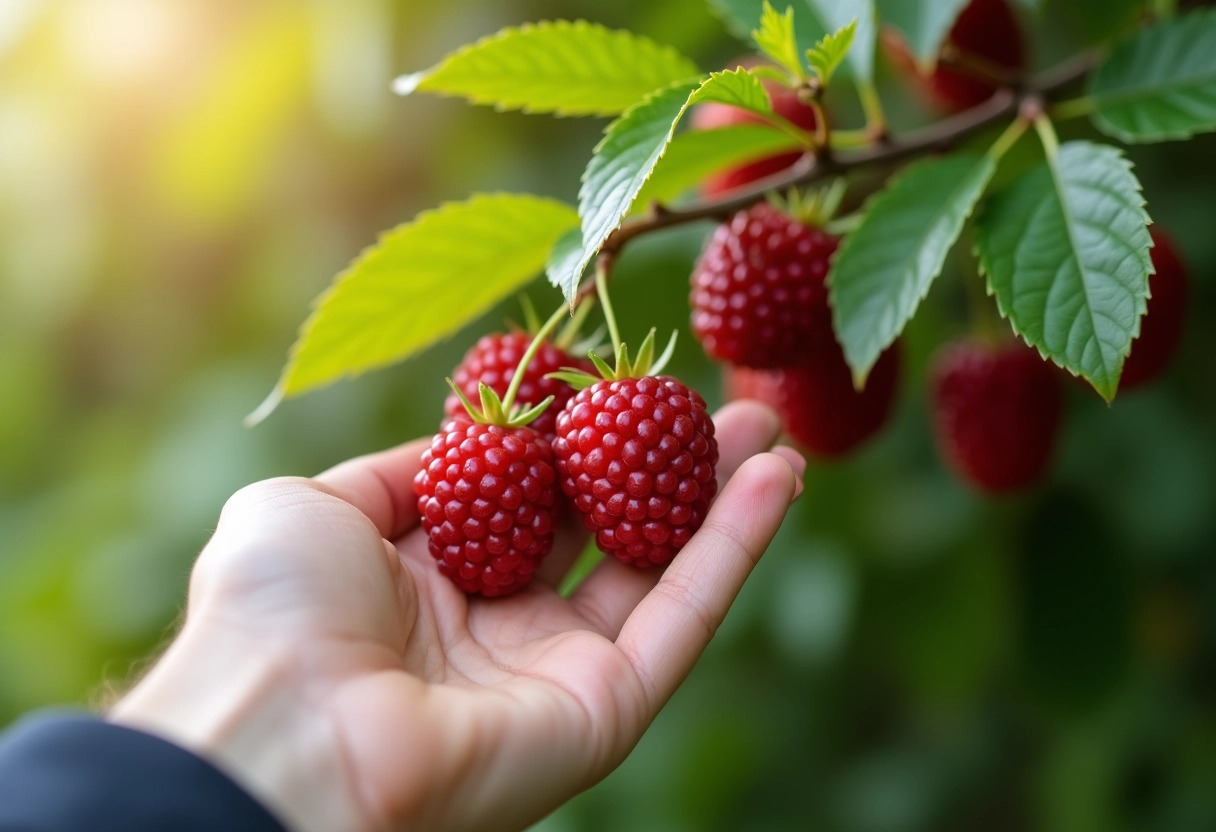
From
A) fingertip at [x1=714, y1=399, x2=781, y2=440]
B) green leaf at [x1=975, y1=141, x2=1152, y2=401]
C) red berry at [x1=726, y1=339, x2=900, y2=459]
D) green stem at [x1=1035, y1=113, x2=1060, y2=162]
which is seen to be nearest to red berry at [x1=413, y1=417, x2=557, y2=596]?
fingertip at [x1=714, y1=399, x2=781, y2=440]

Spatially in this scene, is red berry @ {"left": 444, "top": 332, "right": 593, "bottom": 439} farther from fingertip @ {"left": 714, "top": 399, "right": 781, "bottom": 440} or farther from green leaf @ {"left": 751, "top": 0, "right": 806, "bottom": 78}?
green leaf @ {"left": 751, "top": 0, "right": 806, "bottom": 78}

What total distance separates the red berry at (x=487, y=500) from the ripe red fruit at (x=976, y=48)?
2.41 feet

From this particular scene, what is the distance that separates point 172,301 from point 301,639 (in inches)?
82.2

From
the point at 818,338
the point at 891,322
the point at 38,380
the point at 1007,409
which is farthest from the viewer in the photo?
the point at 38,380

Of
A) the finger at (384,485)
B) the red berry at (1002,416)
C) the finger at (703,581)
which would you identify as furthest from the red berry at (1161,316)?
the finger at (384,485)

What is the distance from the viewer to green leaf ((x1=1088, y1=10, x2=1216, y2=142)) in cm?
99

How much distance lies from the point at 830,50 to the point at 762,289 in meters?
0.27

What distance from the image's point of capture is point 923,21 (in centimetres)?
110

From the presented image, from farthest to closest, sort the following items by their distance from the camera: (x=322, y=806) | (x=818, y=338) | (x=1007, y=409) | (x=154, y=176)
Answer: (x=154, y=176) → (x=1007, y=409) → (x=818, y=338) → (x=322, y=806)

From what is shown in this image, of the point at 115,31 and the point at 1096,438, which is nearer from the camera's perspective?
the point at 1096,438

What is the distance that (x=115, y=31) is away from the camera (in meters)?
2.03

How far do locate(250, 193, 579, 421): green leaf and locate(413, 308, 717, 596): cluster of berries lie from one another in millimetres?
124

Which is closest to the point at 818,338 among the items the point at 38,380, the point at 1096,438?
the point at 1096,438

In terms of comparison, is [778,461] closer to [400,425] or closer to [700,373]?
[700,373]
